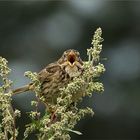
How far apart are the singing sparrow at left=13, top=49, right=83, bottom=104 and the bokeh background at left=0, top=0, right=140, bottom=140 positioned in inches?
167

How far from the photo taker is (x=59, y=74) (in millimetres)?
5582

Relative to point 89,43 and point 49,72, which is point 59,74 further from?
point 89,43

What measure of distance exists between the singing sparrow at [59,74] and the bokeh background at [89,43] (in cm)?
425

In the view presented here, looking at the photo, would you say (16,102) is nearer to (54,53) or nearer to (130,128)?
(54,53)

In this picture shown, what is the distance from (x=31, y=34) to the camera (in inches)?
436

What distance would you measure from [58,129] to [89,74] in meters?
0.41

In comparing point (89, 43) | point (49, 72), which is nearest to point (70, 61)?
point (49, 72)

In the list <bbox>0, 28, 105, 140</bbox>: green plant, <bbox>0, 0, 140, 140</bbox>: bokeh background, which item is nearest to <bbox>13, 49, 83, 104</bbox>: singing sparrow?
<bbox>0, 28, 105, 140</bbox>: green plant

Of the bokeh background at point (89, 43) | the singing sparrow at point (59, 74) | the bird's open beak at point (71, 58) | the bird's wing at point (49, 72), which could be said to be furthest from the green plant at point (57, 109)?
the bokeh background at point (89, 43)

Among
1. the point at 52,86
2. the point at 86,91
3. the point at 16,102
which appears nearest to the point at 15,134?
the point at 86,91

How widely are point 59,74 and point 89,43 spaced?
15.3ft

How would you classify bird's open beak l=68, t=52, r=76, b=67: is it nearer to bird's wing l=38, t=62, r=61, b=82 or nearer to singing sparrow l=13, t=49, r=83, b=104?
singing sparrow l=13, t=49, r=83, b=104

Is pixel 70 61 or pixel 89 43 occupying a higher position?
pixel 89 43

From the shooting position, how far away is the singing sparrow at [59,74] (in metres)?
5.21
